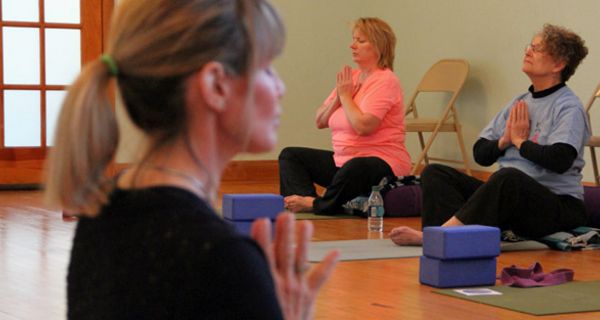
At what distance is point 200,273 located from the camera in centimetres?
78

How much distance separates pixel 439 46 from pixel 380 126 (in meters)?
1.77

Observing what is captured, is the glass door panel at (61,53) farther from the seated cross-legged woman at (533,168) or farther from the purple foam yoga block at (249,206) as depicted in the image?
the seated cross-legged woman at (533,168)

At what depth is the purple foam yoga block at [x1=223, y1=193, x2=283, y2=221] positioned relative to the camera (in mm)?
4281

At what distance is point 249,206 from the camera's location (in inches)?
169

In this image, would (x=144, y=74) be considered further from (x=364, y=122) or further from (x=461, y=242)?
(x=364, y=122)

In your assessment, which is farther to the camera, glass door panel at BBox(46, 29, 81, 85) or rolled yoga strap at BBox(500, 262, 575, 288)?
glass door panel at BBox(46, 29, 81, 85)

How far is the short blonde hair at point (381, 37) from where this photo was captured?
5188mm

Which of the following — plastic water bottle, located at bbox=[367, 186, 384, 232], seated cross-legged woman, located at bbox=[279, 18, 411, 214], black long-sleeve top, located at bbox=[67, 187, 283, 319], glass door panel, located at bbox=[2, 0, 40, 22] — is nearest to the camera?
black long-sleeve top, located at bbox=[67, 187, 283, 319]

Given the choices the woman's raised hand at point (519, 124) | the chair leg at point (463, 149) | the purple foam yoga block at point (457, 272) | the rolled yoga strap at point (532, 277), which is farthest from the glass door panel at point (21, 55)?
the rolled yoga strap at point (532, 277)

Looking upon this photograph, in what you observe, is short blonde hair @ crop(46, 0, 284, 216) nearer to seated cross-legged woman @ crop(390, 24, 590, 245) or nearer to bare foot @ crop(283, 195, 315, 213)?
seated cross-legged woman @ crop(390, 24, 590, 245)

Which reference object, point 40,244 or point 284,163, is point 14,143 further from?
point 40,244

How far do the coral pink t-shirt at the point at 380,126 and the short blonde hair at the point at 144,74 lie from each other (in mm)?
4318

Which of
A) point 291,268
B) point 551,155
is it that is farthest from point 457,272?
point 291,268

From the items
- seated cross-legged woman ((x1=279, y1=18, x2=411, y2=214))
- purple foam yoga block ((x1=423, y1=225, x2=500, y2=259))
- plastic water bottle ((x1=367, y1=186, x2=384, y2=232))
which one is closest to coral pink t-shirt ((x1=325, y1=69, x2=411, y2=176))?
seated cross-legged woman ((x1=279, y1=18, x2=411, y2=214))
